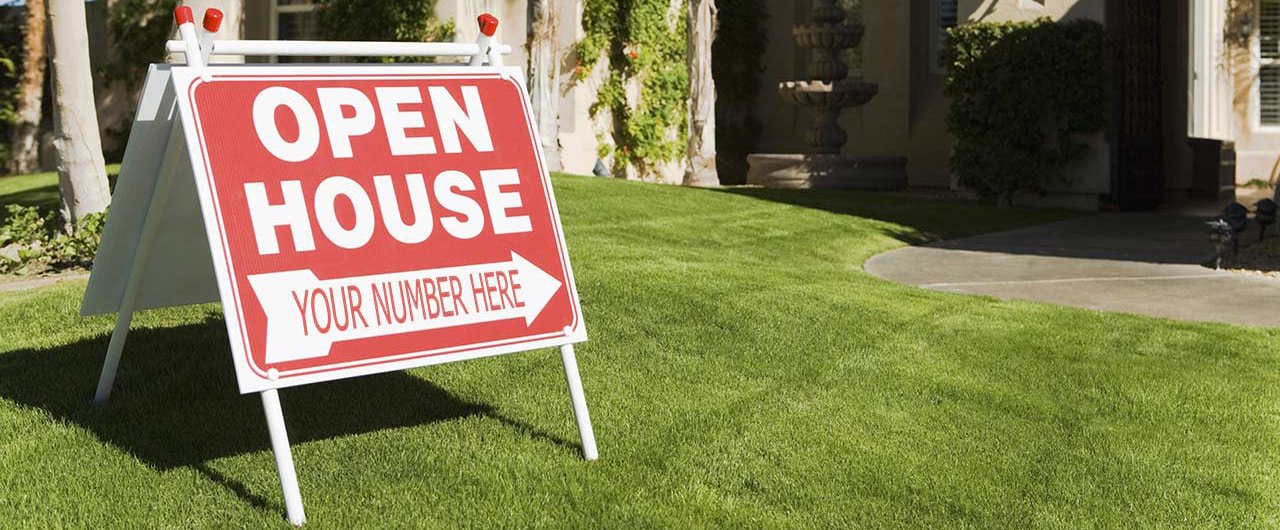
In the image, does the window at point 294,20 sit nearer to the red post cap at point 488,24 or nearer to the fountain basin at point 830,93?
the fountain basin at point 830,93

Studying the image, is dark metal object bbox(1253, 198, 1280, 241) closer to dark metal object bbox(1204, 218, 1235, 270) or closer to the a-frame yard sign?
dark metal object bbox(1204, 218, 1235, 270)

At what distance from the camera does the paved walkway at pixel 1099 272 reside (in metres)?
7.20

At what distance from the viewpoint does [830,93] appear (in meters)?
16.6

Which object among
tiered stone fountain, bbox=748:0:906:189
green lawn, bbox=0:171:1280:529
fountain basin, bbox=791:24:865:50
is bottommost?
green lawn, bbox=0:171:1280:529

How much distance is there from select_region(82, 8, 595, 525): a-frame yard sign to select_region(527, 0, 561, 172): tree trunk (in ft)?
35.0

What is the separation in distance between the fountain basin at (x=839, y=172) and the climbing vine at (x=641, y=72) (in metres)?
2.16

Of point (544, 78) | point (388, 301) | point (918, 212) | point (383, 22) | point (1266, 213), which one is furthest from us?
point (383, 22)

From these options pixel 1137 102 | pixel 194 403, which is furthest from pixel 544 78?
pixel 194 403

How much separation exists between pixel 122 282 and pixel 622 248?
3.96 metres

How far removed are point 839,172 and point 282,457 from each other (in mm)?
13245

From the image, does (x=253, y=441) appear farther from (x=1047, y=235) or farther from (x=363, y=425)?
(x=1047, y=235)

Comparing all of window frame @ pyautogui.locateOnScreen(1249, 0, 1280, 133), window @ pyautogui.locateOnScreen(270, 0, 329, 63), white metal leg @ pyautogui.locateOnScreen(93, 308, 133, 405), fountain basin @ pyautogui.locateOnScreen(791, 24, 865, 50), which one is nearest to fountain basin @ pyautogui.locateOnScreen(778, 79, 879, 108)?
fountain basin @ pyautogui.locateOnScreen(791, 24, 865, 50)

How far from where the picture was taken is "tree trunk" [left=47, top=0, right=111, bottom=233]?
8539 mm

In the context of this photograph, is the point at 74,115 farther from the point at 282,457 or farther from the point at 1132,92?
the point at 1132,92
